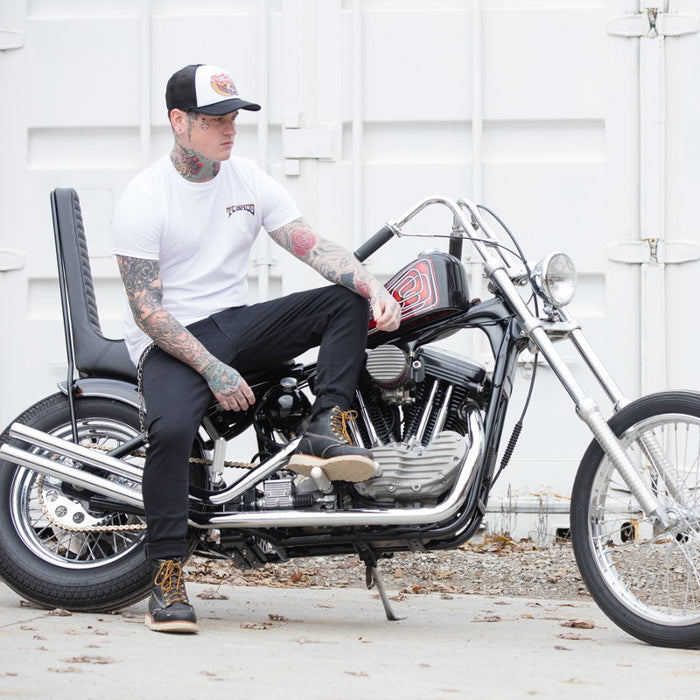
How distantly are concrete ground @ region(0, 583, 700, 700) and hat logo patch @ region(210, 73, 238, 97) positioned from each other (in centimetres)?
154

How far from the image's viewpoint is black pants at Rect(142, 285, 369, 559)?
3352 millimetres

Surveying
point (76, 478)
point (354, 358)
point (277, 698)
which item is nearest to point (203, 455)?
point (76, 478)

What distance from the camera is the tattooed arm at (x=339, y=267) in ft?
10.9

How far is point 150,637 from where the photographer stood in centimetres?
323

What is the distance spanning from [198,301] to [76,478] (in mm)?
636

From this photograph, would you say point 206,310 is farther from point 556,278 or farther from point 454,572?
point 454,572

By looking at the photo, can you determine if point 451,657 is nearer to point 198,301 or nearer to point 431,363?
point 431,363

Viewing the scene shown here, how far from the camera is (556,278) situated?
3.40 metres

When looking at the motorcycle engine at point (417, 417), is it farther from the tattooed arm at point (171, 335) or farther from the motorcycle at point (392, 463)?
the tattooed arm at point (171, 335)

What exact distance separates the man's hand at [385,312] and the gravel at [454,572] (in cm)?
136

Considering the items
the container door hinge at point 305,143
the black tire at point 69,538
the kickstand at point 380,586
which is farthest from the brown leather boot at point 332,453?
the container door hinge at point 305,143

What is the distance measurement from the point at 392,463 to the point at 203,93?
1190mm

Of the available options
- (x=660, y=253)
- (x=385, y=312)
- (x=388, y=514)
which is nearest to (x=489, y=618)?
(x=388, y=514)

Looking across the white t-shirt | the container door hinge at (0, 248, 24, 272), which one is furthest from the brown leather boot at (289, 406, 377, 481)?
the container door hinge at (0, 248, 24, 272)
